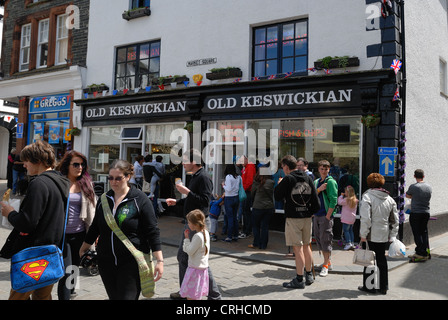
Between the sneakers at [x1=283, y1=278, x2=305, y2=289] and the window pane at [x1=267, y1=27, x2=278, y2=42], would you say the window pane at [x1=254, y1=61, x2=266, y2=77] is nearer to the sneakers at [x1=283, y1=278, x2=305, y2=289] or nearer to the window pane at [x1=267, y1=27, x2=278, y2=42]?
the window pane at [x1=267, y1=27, x2=278, y2=42]

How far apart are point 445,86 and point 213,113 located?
7.37 metres

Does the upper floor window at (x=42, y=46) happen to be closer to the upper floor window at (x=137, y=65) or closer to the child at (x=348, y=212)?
the upper floor window at (x=137, y=65)

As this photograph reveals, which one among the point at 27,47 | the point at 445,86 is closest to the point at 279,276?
the point at 445,86

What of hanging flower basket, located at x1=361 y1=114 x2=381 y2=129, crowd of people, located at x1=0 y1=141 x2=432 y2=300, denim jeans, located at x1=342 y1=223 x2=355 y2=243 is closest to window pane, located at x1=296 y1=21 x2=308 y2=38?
hanging flower basket, located at x1=361 y1=114 x2=381 y2=129

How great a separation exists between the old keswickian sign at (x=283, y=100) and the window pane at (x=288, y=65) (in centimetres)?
71

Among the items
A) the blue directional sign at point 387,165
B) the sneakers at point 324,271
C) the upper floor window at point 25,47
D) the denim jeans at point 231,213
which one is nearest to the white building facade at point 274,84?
the blue directional sign at point 387,165

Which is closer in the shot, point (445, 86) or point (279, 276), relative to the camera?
point (279, 276)

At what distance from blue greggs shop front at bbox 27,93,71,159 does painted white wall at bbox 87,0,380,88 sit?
1775mm

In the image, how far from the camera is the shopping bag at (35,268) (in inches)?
109

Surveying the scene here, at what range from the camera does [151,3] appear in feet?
38.0

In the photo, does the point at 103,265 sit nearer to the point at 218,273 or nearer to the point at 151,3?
the point at 218,273

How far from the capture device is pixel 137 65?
11.8 metres
